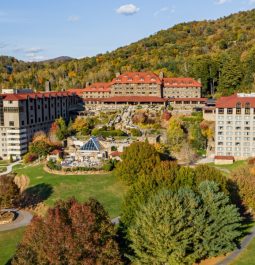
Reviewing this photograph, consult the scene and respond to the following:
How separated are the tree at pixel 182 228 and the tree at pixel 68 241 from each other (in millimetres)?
3847

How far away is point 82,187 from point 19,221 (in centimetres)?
1301

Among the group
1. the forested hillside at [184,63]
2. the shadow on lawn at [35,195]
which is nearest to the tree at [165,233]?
the shadow on lawn at [35,195]

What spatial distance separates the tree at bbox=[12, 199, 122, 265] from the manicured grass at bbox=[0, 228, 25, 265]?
31.0 feet

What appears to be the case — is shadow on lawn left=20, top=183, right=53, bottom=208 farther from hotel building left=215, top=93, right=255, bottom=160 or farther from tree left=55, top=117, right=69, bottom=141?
hotel building left=215, top=93, right=255, bottom=160

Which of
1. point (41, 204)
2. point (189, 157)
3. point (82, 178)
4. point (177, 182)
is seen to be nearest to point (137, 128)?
point (189, 157)

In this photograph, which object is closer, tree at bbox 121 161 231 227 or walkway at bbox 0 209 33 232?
tree at bbox 121 161 231 227

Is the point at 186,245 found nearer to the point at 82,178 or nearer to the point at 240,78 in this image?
the point at 82,178

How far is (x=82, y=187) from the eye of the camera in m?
65.6

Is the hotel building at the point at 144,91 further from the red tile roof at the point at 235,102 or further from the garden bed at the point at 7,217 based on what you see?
the garden bed at the point at 7,217

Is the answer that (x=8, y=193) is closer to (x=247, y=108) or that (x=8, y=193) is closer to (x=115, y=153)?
(x=115, y=153)

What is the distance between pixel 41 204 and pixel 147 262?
28760 millimetres

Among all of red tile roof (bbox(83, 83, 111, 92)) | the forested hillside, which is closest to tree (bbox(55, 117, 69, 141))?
red tile roof (bbox(83, 83, 111, 92))

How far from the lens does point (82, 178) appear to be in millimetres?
69250

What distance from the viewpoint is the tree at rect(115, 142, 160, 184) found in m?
62.2
